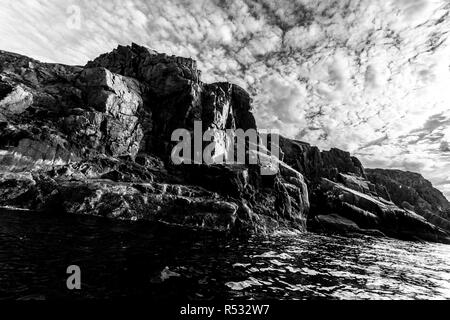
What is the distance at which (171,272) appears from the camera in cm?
1370

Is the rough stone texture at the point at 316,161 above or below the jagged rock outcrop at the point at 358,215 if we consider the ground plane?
above

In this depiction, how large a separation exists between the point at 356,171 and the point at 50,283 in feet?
407

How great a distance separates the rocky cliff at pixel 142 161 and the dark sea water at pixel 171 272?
56.7 feet

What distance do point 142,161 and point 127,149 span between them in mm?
5504

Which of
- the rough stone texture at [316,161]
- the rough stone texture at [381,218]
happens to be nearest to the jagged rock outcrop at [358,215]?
the rough stone texture at [381,218]

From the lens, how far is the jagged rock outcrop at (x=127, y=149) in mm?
39062

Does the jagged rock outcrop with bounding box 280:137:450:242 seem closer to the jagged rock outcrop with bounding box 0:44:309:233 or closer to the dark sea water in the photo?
the jagged rock outcrop with bounding box 0:44:309:233

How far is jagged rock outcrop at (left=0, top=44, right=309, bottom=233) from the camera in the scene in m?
39.1

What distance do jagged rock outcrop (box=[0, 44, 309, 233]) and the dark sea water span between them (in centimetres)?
1702

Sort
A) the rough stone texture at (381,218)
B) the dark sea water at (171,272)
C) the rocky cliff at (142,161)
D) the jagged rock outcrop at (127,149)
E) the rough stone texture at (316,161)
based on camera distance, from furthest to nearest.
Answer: the rough stone texture at (316,161)
the rough stone texture at (381,218)
the rocky cliff at (142,161)
the jagged rock outcrop at (127,149)
the dark sea water at (171,272)

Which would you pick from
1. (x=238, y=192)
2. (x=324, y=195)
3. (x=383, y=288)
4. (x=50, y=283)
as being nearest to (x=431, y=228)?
(x=324, y=195)

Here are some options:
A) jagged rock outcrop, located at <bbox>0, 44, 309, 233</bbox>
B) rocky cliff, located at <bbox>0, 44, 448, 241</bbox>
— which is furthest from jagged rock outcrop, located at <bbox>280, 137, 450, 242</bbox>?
jagged rock outcrop, located at <bbox>0, 44, 309, 233</bbox>

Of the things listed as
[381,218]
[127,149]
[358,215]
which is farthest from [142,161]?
[381,218]

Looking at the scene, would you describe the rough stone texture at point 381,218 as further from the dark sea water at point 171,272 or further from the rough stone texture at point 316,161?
the dark sea water at point 171,272
